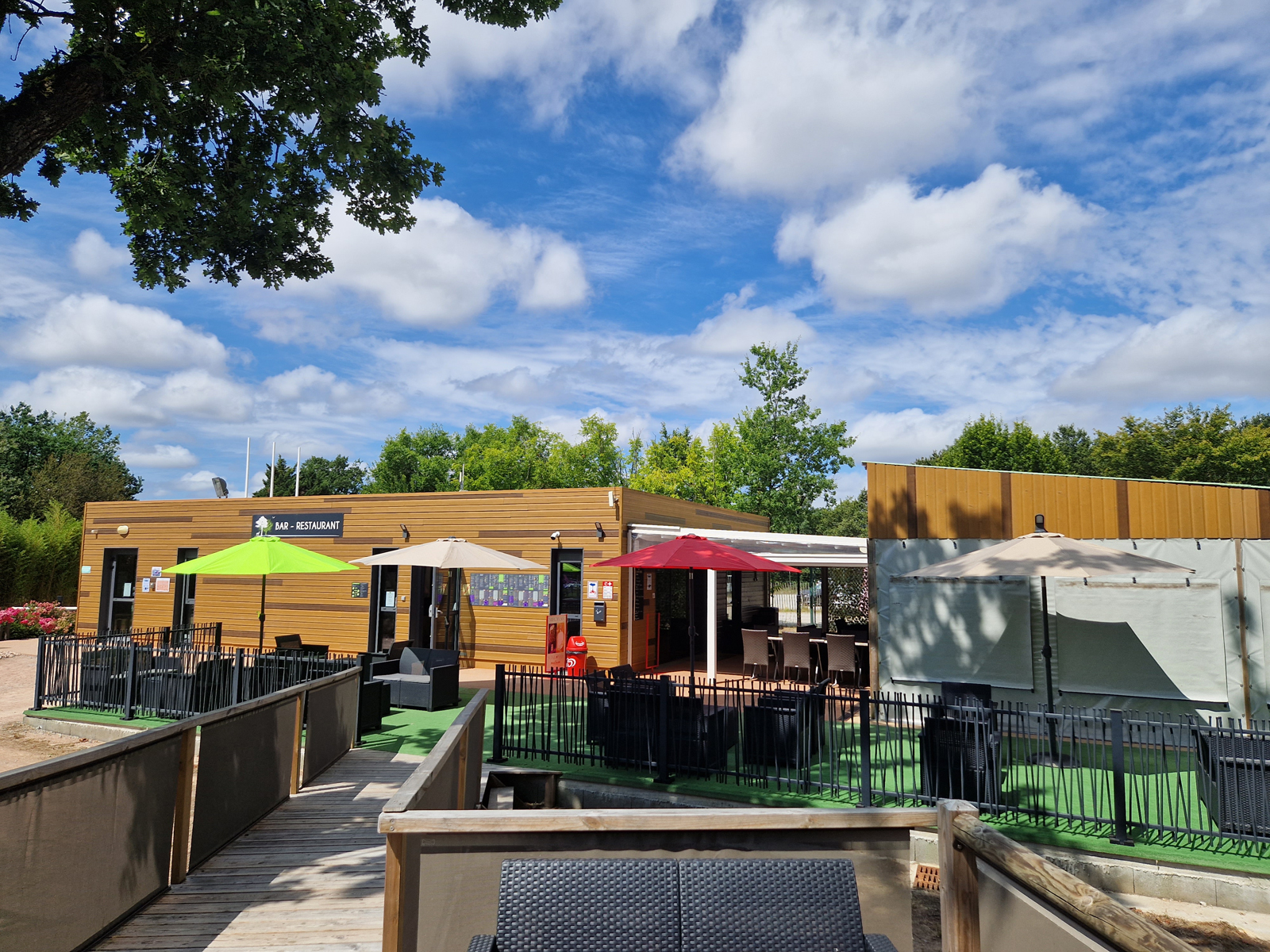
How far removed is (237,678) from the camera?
9.34 metres

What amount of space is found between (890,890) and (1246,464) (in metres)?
43.5

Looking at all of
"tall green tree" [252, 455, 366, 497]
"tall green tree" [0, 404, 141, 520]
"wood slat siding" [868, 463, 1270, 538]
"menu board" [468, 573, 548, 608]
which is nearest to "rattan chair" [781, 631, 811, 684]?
"wood slat siding" [868, 463, 1270, 538]

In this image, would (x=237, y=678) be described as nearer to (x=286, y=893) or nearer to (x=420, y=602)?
(x=286, y=893)

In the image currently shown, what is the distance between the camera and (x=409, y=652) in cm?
1252

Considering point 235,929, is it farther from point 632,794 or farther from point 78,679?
point 78,679

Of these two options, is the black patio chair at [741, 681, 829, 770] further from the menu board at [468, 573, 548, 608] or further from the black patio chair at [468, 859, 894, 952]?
the menu board at [468, 573, 548, 608]

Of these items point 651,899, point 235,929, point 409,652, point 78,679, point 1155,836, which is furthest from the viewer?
point 409,652

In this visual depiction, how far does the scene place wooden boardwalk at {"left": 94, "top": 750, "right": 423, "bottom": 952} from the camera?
414 cm

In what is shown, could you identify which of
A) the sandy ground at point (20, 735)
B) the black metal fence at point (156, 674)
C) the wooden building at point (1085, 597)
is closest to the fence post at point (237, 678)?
the black metal fence at point (156, 674)

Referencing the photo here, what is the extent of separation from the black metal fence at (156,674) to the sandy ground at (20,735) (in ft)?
1.85

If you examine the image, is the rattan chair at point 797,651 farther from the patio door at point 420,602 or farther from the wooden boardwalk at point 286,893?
the wooden boardwalk at point 286,893

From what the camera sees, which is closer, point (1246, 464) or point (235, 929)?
point (235, 929)

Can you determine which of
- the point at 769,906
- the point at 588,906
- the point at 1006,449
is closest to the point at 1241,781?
the point at 769,906

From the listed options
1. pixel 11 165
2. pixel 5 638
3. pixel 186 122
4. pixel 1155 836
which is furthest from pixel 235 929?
pixel 5 638
